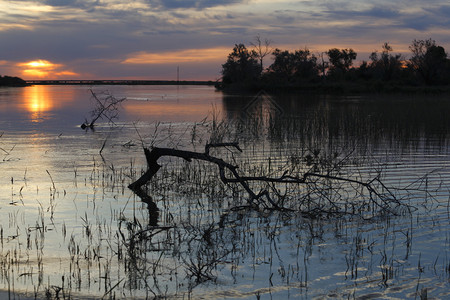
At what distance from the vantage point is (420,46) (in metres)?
82.8

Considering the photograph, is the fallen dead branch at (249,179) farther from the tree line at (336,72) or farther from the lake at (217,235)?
the tree line at (336,72)

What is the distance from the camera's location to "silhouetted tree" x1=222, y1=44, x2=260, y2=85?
105069mm

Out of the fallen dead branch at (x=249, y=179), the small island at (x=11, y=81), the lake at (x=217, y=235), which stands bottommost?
the lake at (x=217, y=235)

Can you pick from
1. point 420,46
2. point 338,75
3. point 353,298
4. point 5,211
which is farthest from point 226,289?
point 338,75

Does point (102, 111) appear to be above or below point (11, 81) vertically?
below

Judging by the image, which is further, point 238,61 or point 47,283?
point 238,61

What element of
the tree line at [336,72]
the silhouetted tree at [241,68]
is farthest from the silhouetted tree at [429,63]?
the silhouetted tree at [241,68]

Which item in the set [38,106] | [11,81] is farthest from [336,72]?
[11,81]

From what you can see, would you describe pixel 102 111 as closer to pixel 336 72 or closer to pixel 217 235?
pixel 217 235

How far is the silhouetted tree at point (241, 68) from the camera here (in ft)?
345

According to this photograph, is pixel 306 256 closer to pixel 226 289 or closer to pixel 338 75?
pixel 226 289

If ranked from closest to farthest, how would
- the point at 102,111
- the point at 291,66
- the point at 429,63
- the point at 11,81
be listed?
the point at 102,111 → the point at 429,63 → the point at 291,66 → the point at 11,81

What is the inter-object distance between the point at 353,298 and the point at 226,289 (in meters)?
1.51

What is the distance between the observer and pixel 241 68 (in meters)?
112
